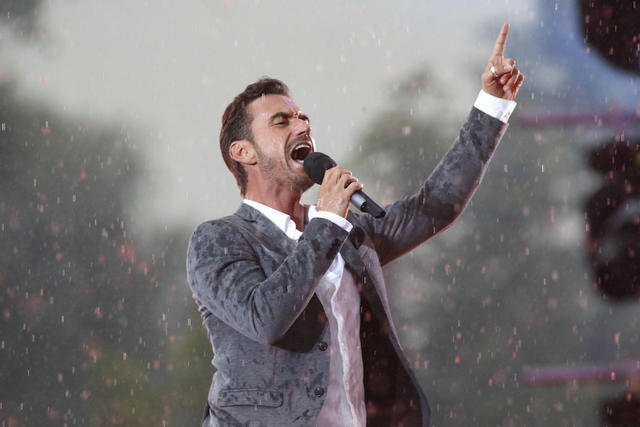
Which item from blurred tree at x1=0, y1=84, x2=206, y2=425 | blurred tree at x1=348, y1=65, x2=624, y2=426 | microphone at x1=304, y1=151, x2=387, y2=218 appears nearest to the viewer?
microphone at x1=304, y1=151, x2=387, y2=218

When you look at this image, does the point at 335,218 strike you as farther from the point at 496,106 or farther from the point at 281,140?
the point at 496,106

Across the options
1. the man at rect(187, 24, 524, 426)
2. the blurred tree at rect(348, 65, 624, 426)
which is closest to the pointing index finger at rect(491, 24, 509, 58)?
the man at rect(187, 24, 524, 426)

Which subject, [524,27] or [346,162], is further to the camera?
[346,162]

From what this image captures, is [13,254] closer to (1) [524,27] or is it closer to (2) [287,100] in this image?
(2) [287,100]

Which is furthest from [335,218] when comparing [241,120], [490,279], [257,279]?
[490,279]

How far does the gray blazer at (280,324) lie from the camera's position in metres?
1.38

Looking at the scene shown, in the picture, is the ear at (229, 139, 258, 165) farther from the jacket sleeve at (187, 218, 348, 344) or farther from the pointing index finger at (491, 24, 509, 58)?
the pointing index finger at (491, 24, 509, 58)

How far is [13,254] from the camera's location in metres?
4.22

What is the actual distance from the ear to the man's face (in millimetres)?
16

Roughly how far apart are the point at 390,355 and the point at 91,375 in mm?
3243

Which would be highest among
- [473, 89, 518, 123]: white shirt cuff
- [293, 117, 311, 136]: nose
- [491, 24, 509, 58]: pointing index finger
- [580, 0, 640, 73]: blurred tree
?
[580, 0, 640, 73]: blurred tree

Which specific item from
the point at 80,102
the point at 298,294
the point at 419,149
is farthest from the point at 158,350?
the point at 298,294

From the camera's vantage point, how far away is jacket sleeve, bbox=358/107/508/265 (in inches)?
70.0

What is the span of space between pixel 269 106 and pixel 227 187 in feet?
11.2
